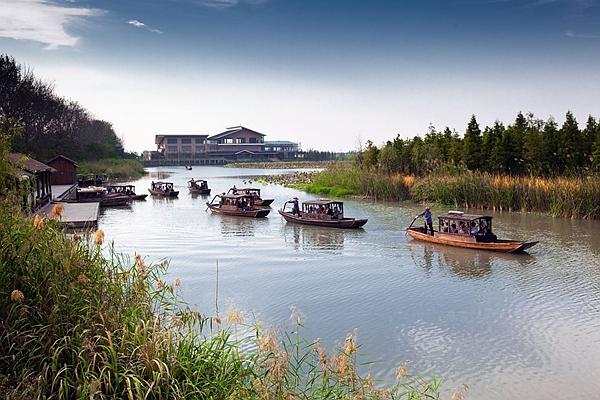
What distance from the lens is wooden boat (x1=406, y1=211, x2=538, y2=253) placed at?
17984mm

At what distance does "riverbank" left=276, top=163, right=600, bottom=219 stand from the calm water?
121cm

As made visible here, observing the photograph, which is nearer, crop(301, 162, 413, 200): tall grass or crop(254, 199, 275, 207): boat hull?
crop(254, 199, 275, 207): boat hull

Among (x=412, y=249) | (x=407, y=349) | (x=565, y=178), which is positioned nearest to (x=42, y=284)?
(x=407, y=349)

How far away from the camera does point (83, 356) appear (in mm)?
6078

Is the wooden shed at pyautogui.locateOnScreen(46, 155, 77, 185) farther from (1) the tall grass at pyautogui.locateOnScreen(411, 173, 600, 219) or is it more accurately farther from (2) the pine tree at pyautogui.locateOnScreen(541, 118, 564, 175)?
(2) the pine tree at pyautogui.locateOnScreen(541, 118, 564, 175)

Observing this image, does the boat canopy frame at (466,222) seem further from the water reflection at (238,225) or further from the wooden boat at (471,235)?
the water reflection at (238,225)

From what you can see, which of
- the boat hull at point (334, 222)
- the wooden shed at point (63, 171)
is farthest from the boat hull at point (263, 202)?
the wooden shed at point (63, 171)

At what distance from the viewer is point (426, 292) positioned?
45.2ft

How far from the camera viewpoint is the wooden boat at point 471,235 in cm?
1798

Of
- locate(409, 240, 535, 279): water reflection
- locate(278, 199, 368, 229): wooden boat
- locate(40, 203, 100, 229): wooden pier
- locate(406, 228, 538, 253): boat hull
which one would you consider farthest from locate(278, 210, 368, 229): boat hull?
locate(40, 203, 100, 229): wooden pier

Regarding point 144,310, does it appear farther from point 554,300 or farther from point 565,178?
point 565,178

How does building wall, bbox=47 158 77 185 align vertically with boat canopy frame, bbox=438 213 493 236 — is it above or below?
above

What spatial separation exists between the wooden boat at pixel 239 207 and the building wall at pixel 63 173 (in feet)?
61.6

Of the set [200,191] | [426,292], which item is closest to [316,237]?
[426,292]
